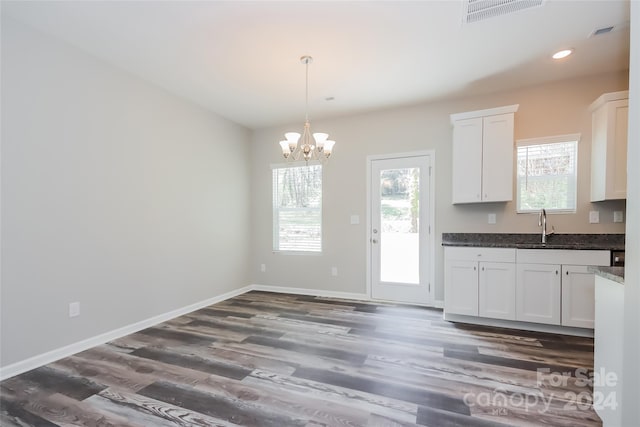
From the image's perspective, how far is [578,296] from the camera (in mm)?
2885

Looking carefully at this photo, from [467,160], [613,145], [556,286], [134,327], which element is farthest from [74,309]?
[613,145]

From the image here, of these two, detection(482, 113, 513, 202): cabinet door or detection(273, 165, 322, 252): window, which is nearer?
detection(482, 113, 513, 202): cabinet door

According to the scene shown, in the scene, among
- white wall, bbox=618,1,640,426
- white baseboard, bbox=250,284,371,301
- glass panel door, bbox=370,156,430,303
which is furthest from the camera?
white baseboard, bbox=250,284,371,301

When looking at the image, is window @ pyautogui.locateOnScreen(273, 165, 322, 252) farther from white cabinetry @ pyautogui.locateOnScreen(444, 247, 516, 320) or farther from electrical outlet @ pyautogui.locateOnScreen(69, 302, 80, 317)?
electrical outlet @ pyautogui.locateOnScreen(69, 302, 80, 317)

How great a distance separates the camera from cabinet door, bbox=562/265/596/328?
2.85 meters

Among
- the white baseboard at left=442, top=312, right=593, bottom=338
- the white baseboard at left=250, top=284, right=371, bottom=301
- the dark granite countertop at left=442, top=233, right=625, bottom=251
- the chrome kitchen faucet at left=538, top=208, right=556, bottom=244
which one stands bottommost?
the white baseboard at left=250, top=284, right=371, bottom=301

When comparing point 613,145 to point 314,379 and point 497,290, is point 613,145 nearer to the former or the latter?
point 497,290

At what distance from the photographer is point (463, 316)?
3.33 meters

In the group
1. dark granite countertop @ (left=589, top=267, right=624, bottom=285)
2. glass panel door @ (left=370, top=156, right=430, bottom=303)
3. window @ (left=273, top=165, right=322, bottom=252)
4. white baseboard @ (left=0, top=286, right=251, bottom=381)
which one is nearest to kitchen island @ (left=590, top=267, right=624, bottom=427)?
dark granite countertop @ (left=589, top=267, right=624, bottom=285)

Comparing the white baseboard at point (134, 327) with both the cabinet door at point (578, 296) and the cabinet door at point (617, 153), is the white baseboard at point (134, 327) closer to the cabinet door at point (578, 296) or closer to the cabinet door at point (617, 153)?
the cabinet door at point (578, 296)

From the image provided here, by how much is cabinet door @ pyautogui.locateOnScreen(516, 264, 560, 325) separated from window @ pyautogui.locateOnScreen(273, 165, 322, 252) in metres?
2.67

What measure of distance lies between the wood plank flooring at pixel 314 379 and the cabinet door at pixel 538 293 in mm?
198

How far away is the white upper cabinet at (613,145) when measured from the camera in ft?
9.45

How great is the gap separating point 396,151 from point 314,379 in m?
3.16
